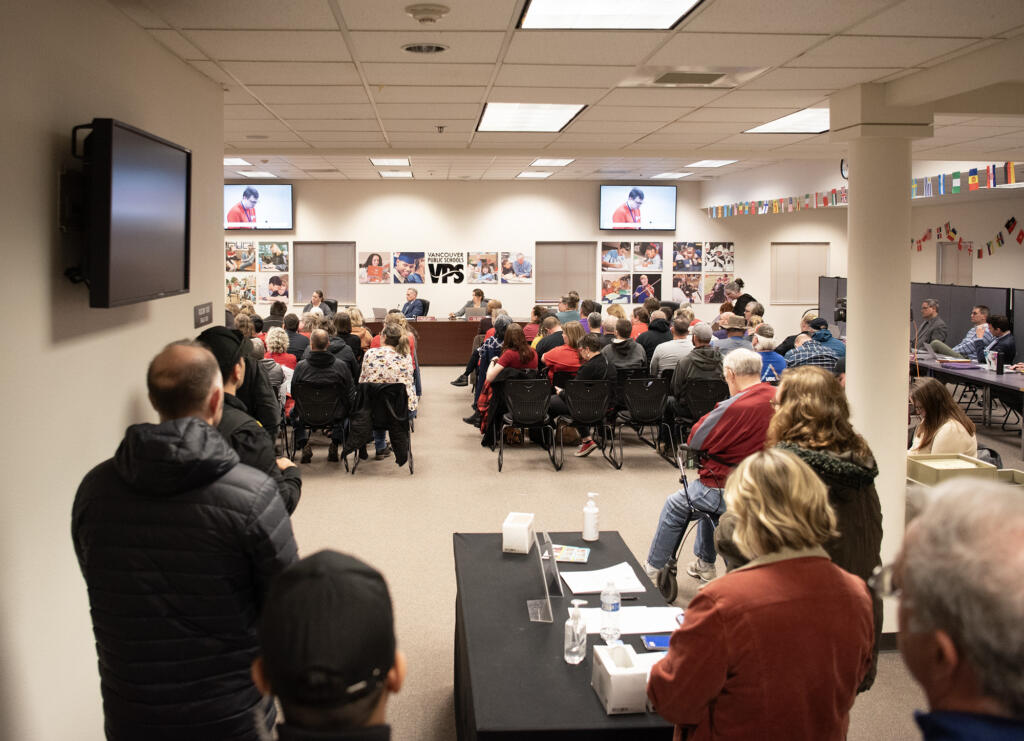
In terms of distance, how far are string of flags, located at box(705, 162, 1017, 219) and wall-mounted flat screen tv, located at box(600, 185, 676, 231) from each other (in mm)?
1980

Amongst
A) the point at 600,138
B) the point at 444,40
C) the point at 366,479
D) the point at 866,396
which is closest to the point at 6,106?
the point at 444,40

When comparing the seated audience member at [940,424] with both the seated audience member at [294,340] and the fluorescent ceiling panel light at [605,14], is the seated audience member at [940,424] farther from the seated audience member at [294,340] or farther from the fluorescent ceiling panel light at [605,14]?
the seated audience member at [294,340]

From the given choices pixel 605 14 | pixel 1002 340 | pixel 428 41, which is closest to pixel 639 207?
pixel 1002 340

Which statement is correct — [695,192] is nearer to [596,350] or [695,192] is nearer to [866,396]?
[596,350]

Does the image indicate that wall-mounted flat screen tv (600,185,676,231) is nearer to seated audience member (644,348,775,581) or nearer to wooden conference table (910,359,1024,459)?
wooden conference table (910,359,1024,459)

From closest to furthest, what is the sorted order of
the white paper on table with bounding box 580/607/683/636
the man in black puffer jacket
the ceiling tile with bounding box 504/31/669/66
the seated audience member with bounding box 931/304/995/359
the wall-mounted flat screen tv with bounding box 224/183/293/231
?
1. the man in black puffer jacket
2. the white paper on table with bounding box 580/607/683/636
3. the ceiling tile with bounding box 504/31/669/66
4. the seated audience member with bounding box 931/304/995/359
5. the wall-mounted flat screen tv with bounding box 224/183/293/231

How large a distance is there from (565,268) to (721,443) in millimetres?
12209

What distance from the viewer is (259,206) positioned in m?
15.7

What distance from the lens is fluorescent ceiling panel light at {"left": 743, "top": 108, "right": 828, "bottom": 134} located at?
6.34 m

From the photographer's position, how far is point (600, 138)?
777 centimetres

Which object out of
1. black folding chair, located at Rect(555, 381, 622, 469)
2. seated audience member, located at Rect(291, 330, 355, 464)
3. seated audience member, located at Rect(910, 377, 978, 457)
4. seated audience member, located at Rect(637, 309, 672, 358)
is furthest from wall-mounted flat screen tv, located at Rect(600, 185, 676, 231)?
seated audience member, located at Rect(910, 377, 978, 457)

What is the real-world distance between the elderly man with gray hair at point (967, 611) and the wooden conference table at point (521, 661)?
135 cm

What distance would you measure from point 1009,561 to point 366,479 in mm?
6716

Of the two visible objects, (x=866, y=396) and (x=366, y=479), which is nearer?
(x=866, y=396)
